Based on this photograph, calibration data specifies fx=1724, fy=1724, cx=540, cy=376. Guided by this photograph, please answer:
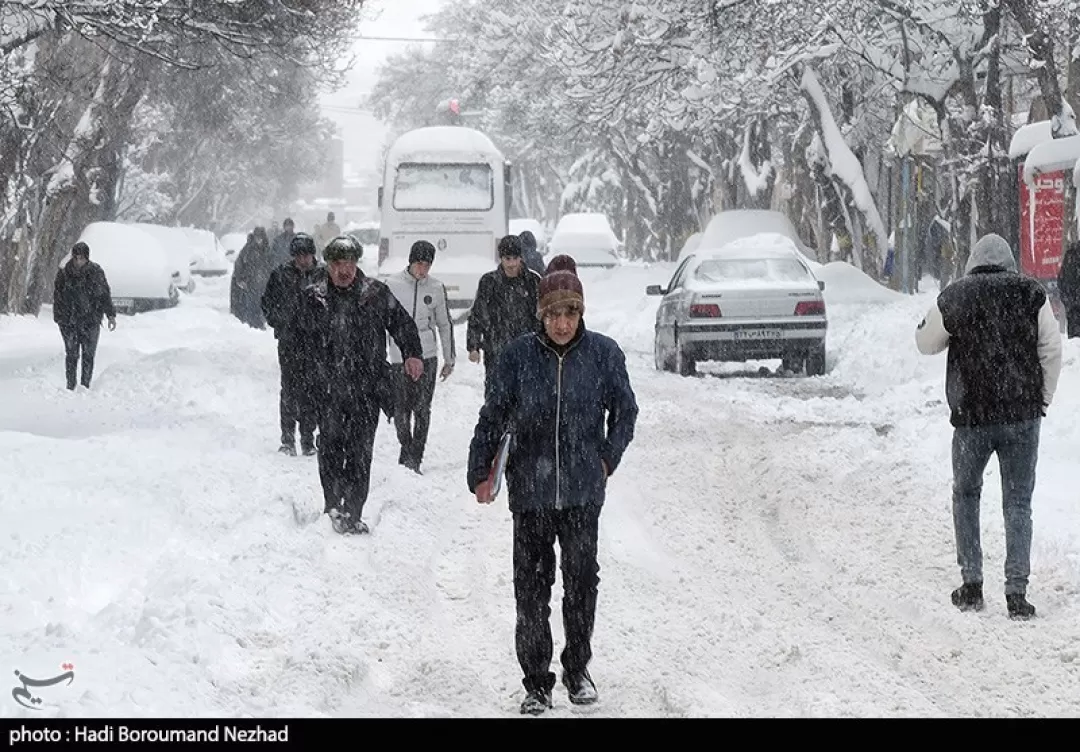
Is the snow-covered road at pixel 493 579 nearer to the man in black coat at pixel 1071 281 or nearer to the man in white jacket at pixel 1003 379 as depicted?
the man in white jacket at pixel 1003 379

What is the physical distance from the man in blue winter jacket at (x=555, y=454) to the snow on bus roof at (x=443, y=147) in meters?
22.5

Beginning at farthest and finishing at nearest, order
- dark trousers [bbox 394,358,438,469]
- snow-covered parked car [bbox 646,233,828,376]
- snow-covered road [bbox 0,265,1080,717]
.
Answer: snow-covered parked car [bbox 646,233,828,376] → dark trousers [bbox 394,358,438,469] → snow-covered road [bbox 0,265,1080,717]

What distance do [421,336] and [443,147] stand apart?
16.7 meters

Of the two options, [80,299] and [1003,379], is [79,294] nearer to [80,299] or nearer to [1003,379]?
[80,299]

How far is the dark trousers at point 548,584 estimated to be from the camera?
6.67 meters

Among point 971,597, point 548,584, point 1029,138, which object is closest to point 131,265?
point 1029,138

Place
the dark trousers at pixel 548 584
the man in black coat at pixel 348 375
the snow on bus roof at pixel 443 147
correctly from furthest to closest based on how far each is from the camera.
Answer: the snow on bus roof at pixel 443 147 < the man in black coat at pixel 348 375 < the dark trousers at pixel 548 584

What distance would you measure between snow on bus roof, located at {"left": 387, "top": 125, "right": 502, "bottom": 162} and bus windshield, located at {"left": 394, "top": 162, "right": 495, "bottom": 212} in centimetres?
15

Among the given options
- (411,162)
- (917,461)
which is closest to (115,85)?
(411,162)

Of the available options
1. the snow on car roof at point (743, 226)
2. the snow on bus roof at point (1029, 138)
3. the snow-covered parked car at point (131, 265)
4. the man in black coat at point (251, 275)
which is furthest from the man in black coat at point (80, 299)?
the snow on car roof at point (743, 226)

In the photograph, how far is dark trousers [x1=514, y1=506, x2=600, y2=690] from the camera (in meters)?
6.67

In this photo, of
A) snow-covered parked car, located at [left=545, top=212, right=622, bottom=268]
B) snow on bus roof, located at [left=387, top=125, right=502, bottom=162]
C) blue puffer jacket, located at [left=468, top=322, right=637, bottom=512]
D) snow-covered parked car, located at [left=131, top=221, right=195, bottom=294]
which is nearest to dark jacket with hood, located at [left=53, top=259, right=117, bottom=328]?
snow on bus roof, located at [left=387, top=125, right=502, bottom=162]

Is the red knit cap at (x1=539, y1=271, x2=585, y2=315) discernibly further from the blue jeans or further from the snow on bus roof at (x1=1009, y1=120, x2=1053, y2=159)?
the snow on bus roof at (x1=1009, y1=120, x2=1053, y2=159)

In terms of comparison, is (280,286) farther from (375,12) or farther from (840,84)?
(840,84)
